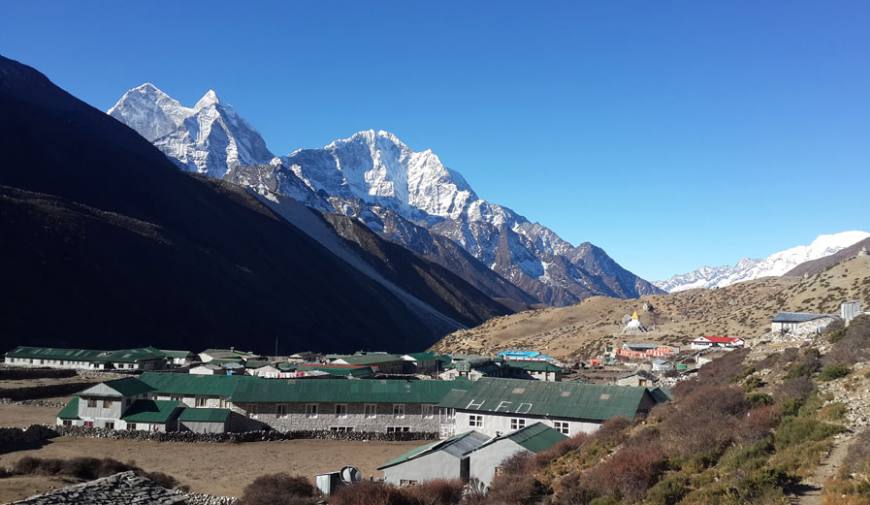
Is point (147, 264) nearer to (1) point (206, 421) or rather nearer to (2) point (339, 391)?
(1) point (206, 421)

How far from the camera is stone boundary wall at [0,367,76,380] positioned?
210ft

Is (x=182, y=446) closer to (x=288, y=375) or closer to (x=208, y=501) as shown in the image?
(x=208, y=501)

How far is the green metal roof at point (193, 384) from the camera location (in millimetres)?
48778

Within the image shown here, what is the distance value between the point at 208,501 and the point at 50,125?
172 meters

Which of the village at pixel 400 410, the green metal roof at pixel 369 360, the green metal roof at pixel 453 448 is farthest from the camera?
the green metal roof at pixel 369 360

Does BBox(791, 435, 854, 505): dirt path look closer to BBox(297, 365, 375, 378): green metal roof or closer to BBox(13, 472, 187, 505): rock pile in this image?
BBox(13, 472, 187, 505): rock pile

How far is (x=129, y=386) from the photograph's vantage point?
4650 centimetres

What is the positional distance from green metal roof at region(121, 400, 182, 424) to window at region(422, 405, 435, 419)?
51.5 feet

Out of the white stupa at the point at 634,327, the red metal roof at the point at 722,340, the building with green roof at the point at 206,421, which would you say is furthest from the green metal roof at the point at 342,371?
the white stupa at the point at 634,327

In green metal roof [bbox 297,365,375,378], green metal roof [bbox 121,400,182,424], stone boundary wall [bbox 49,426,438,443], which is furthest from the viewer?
green metal roof [bbox 297,365,375,378]

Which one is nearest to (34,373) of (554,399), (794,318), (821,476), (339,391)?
(339,391)

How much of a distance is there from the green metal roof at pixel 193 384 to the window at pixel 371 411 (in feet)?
29.0

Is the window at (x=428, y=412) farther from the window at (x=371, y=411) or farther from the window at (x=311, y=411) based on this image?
the window at (x=311, y=411)

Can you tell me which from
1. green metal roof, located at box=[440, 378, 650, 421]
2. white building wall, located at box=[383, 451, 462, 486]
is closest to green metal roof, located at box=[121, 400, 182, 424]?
green metal roof, located at box=[440, 378, 650, 421]
